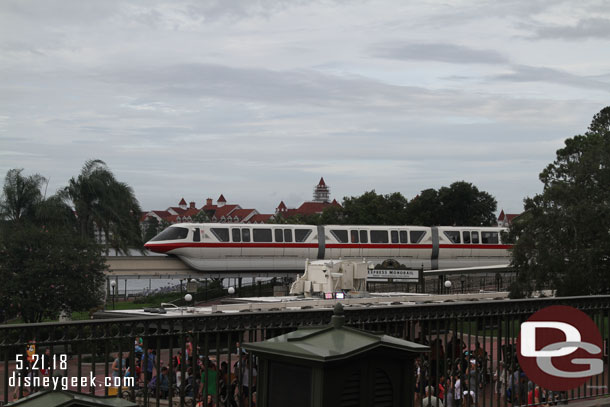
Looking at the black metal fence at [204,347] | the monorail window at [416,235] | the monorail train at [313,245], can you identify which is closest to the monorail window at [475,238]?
the monorail train at [313,245]

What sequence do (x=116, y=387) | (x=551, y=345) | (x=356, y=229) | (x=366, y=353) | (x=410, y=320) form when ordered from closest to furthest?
(x=366, y=353), (x=116, y=387), (x=410, y=320), (x=551, y=345), (x=356, y=229)

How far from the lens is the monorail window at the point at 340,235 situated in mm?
52156

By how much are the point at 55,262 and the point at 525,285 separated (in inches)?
909

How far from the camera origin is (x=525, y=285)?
35.0 meters

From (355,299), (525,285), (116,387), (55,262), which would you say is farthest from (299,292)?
(116,387)

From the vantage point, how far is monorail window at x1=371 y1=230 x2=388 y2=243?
5291 cm

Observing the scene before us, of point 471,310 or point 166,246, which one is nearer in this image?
point 471,310

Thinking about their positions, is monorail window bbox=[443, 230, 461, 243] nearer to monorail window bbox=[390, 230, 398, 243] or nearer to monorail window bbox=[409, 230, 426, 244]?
monorail window bbox=[409, 230, 426, 244]

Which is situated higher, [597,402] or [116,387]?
[116,387]

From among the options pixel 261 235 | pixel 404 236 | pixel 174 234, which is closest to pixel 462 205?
pixel 404 236

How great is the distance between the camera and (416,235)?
54.3 meters

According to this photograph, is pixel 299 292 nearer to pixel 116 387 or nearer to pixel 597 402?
pixel 597 402

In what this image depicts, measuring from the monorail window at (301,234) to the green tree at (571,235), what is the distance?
1687cm

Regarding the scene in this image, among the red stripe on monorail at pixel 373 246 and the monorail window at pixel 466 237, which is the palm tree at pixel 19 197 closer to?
the red stripe on monorail at pixel 373 246
